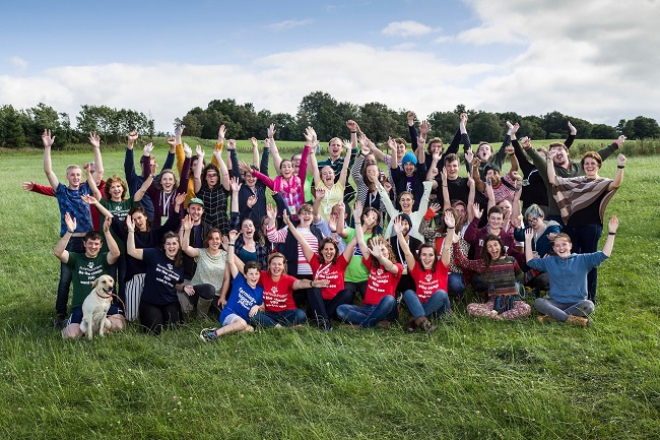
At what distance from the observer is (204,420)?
18.1 ft

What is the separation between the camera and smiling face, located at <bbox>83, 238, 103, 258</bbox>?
8078 mm

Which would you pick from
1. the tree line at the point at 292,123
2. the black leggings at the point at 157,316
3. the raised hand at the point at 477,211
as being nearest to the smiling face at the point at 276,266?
the black leggings at the point at 157,316

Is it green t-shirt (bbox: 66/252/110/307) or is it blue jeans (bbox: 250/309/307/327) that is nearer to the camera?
blue jeans (bbox: 250/309/307/327)

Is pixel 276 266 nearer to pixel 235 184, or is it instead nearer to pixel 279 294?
pixel 279 294

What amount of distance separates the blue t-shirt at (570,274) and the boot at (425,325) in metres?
2.04

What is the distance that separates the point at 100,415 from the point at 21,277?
7351mm

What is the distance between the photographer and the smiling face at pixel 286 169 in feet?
34.0

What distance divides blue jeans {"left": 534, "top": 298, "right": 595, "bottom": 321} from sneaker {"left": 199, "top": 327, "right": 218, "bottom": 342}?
16.4 ft

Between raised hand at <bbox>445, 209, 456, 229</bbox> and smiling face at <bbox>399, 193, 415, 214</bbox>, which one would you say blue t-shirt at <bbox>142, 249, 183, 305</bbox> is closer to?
smiling face at <bbox>399, 193, 415, 214</bbox>

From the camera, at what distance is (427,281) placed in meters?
8.08

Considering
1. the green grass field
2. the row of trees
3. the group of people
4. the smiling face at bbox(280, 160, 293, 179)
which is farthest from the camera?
the row of trees

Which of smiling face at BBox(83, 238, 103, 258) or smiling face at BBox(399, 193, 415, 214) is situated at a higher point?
smiling face at BBox(399, 193, 415, 214)

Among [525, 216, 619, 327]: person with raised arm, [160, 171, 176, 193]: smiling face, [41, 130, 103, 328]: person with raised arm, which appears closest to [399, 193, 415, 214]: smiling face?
[525, 216, 619, 327]: person with raised arm

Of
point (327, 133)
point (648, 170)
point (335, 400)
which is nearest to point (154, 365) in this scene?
point (335, 400)
